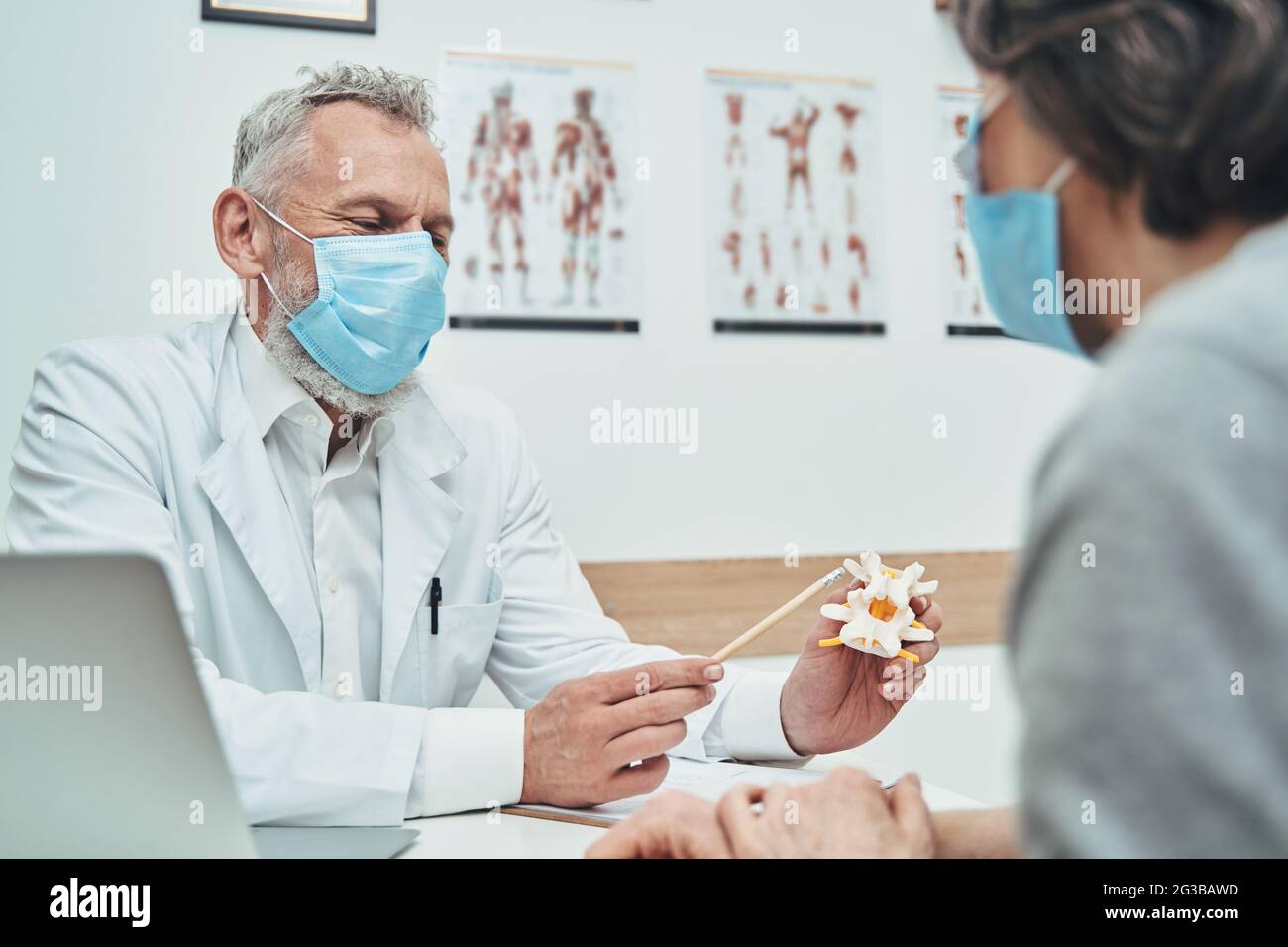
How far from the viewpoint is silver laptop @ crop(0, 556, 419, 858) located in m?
0.57

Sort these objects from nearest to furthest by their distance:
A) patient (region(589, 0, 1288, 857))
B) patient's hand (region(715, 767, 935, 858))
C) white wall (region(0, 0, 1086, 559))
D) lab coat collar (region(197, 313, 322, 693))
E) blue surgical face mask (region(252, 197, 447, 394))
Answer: patient (region(589, 0, 1288, 857))
patient's hand (region(715, 767, 935, 858))
lab coat collar (region(197, 313, 322, 693))
blue surgical face mask (region(252, 197, 447, 394))
white wall (region(0, 0, 1086, 559))

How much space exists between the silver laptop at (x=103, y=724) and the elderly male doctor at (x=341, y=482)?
477mm

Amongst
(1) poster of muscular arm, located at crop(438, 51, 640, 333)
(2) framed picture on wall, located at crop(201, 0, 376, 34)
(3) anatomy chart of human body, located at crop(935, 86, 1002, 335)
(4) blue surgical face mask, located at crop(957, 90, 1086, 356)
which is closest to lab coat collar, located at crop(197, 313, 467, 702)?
(1) poster of muscular arm, located at crop(438, 51, 640, 333)

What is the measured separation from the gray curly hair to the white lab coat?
0.22 m

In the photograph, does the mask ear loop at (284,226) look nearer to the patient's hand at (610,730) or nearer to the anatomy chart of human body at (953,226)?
the patient's hand at (610,730)

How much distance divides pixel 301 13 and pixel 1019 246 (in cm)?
166

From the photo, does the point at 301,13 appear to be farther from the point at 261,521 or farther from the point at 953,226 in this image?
the point at 953,226

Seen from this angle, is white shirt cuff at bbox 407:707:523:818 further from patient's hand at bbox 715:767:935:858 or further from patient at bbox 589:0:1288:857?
patient at bbox 589:0:1288:857

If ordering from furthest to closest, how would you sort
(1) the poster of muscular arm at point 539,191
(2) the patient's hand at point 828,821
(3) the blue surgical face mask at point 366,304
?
(1) the poster of muscular arm at point 539,191 < (3) the blue surgical face mask at point 366,304 < (2) the patient's hand at point 828,821

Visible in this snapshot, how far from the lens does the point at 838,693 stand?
126 cm

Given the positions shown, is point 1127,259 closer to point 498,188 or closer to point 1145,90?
point 1145,90

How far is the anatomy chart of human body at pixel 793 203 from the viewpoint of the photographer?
7.09 feet

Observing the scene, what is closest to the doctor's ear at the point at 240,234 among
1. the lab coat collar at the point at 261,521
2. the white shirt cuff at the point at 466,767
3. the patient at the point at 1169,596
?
the lab coat collar at the point at 261,521

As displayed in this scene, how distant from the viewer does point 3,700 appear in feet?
1.91
